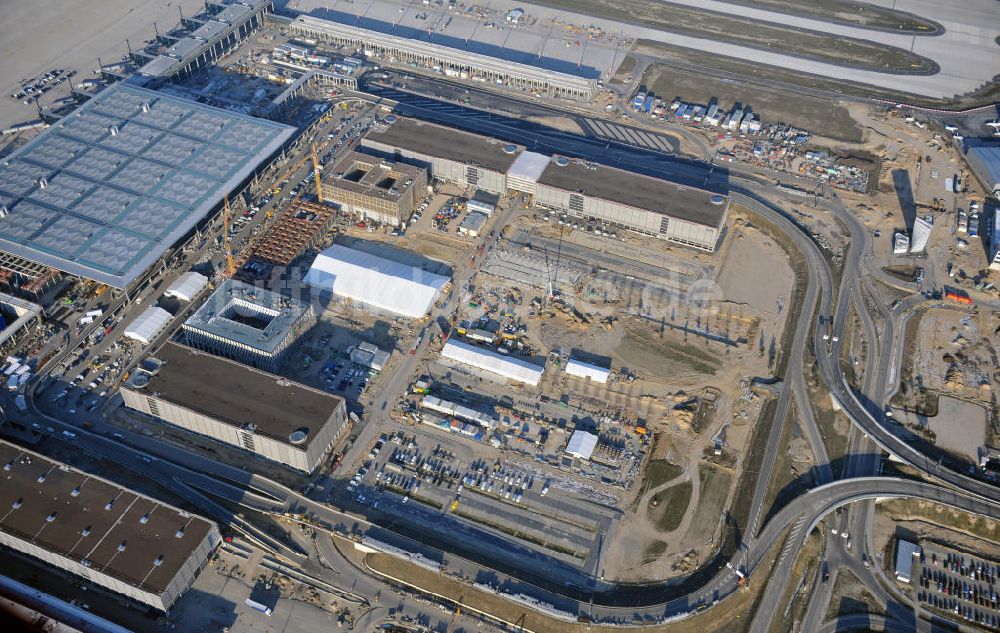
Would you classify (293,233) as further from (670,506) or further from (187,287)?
(670,506)

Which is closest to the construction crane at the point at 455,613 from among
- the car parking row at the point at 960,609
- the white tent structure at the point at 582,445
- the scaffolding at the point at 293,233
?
the white tent structure at the point at 582,445

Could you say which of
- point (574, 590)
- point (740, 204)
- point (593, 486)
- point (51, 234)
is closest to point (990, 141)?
point (740, 204)

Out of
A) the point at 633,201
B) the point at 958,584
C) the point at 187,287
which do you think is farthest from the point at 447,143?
the point at 958,584

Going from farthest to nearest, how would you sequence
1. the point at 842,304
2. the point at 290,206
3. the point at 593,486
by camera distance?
the point at 290,206 < the point at 842,304 < the point at 593,486

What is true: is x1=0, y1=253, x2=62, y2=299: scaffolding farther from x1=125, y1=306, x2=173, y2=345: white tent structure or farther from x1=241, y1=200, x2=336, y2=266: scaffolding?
x1=241, y1=200, x2=336, y2=266: scaffolding

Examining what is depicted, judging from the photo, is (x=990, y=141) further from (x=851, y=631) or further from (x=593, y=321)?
(x=851, y=631)

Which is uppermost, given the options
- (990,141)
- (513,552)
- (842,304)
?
(990,141)

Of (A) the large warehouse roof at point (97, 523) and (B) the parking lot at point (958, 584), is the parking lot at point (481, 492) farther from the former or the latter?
(B) the parking lot at point (958, 584)

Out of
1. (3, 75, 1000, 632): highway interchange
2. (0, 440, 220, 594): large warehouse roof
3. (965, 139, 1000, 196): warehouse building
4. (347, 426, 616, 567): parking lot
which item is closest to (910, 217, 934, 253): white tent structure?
(3, 75, 1000, 632): highway interchange
